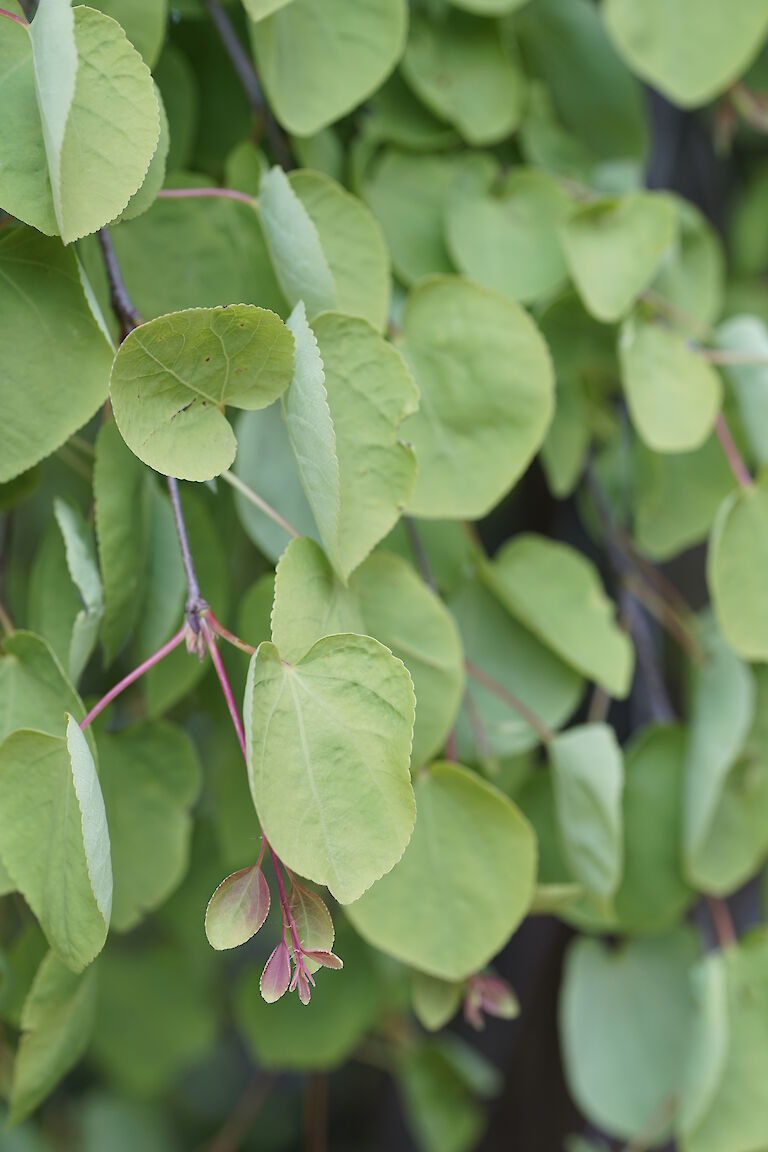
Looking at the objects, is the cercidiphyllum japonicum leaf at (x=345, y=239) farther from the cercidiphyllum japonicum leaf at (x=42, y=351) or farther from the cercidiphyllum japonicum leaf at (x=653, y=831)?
the cercidiphyllum japonicum leaf at (x=653, y=831)

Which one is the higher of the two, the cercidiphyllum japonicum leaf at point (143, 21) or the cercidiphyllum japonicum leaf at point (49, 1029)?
the cercidiphyllum japonicum leaf at point (143, 21)

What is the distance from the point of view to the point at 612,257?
1.57ft

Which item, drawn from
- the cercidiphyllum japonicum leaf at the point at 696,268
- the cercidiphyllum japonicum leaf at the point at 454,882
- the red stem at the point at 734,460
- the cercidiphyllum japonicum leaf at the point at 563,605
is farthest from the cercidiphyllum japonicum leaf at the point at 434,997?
the cercidiphyllum japonicum leaf at the point at 696,268

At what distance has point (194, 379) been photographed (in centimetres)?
30

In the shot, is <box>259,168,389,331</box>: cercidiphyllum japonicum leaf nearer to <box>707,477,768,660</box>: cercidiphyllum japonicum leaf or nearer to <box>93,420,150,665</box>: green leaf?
<box>93,420,150,665</box>: green leaf

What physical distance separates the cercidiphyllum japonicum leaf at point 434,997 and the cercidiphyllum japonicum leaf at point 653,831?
150mm

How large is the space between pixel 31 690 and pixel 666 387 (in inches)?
11.6

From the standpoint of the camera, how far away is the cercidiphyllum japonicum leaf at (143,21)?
1.20 ft

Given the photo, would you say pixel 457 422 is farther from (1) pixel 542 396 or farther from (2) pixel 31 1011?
(2) pixel 31 1011

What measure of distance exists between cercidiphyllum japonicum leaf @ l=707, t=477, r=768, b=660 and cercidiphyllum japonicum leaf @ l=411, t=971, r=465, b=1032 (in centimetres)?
18

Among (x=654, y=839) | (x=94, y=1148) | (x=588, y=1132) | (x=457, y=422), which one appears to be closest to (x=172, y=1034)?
(x=94, y=1148)

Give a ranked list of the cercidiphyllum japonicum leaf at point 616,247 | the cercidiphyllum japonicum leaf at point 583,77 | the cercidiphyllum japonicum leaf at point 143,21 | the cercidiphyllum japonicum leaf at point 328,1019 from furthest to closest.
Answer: the cercidiphyllum japonicum leaf at point 328,1019 → the cercidiphyllum japonicum leaf at point 583,77 → the cercidiphyllum japonicum leaf at point 616,247 → the cercidiphyllum japonicum leaf at point 143,21

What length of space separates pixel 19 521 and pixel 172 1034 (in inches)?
16.1

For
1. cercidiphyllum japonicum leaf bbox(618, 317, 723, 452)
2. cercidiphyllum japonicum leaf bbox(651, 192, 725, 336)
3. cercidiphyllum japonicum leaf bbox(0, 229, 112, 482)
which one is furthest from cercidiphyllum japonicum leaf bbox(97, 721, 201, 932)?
cercidiphyllum japonicum leaf bbox(651, 192, 725, 336)
